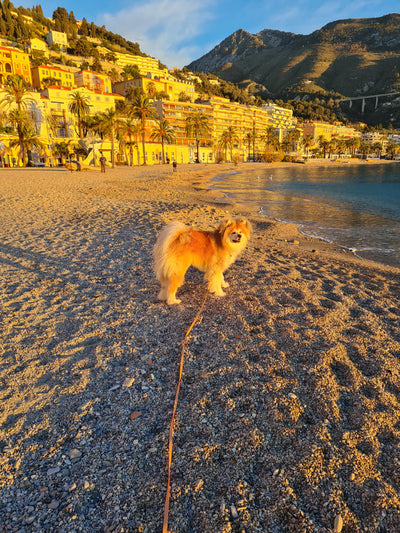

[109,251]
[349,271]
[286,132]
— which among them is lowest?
[349,271]

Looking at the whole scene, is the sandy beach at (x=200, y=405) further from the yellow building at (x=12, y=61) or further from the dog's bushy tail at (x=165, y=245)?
the yellow building at (x=12, y=61)

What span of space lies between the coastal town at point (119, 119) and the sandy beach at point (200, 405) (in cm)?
3694

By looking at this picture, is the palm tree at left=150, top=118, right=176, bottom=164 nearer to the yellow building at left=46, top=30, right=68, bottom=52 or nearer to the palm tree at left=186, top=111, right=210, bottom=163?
the palm tree at left=186, top=111, right=210, bottom=163

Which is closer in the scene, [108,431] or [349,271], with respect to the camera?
[108,431]

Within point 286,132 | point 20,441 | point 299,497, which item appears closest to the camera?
point 299,497

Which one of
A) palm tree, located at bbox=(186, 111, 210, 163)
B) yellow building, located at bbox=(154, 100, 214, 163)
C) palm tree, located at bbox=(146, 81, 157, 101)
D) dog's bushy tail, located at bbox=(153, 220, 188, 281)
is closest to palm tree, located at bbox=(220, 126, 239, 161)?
yellow building, located at bbox=(154, 100, 214, 163)

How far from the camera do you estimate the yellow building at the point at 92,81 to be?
73.5 metres

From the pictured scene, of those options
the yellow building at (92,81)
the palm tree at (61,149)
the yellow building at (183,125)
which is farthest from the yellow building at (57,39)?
the palm tree at (61,149)

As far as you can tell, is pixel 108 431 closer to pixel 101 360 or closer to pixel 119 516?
pixel 119 516

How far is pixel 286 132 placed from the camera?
119562 mm

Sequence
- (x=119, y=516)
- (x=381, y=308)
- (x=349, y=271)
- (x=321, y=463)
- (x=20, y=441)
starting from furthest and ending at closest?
1. (x=349, y=271)
2. (x=381, y=308)
3. (x=20, y=441)
4. (x=321, y=463)
5. (x=119, y=516)

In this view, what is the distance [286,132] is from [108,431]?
135m

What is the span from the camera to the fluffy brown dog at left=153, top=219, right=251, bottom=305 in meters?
4.16

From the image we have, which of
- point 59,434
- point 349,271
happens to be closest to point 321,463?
point 59,434
